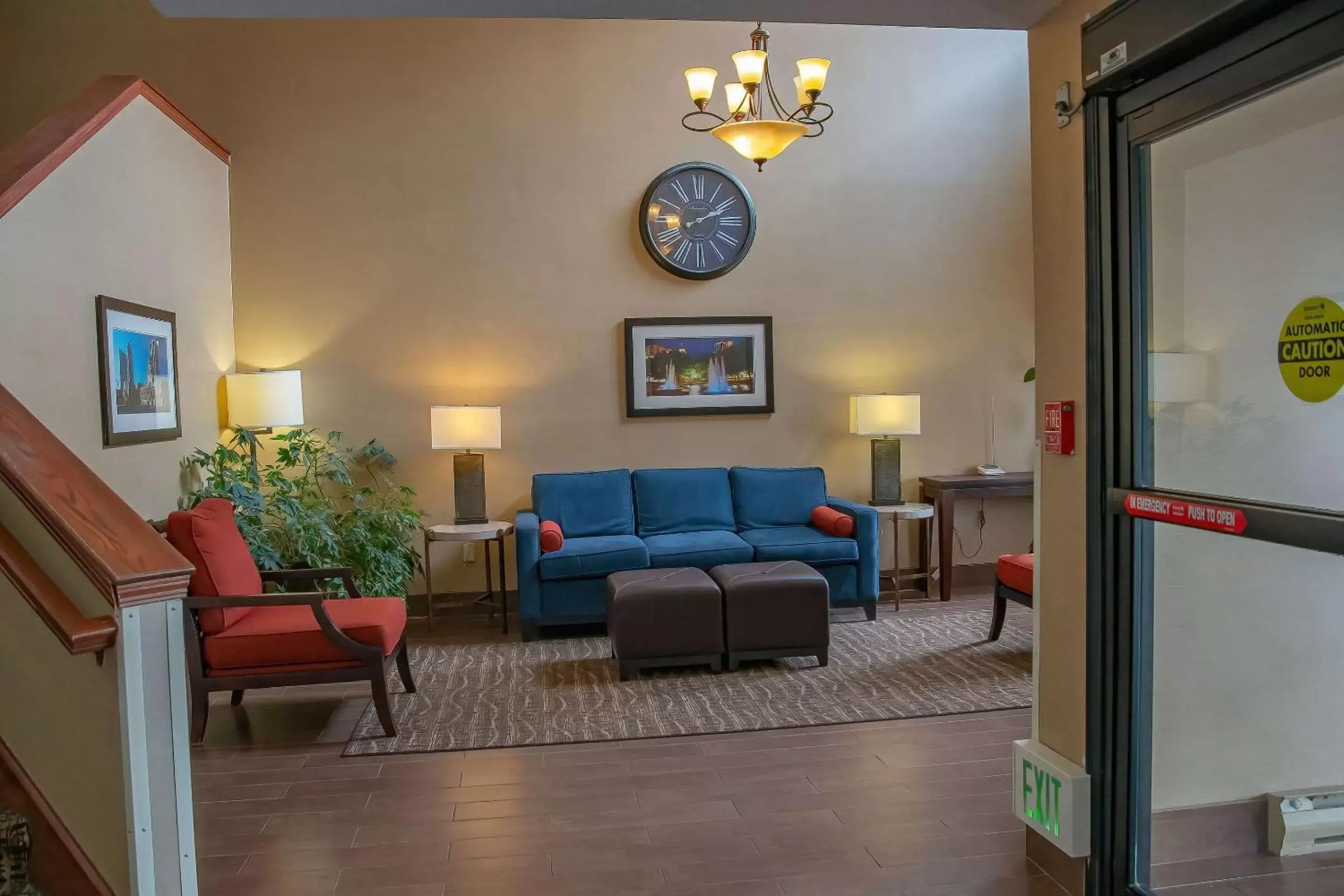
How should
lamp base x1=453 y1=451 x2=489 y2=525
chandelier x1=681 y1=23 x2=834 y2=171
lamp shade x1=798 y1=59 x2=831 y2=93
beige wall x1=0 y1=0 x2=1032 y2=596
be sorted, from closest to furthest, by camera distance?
chandelier x1=681 y1=23 x2=834 y2=171, lamp shade x1=798 y1=59 x2=831 y2=93, lamp base x1=453 y1=451 x2=489 y2=525, beige wall x1=0 y1=0 x2=1032 y2=596

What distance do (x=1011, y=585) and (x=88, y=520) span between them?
4.21 meters

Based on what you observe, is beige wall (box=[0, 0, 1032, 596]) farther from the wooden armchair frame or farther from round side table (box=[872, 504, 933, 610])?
the wooden armchair frame

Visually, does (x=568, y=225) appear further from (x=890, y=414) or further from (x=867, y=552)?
(x=867, y=552)

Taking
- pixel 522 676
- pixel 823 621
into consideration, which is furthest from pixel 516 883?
pixel 823 621

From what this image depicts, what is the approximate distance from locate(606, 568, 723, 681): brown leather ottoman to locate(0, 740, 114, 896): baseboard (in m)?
2.64

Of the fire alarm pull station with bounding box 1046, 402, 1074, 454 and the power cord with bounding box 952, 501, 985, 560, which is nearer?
the fire alarm pull station with bounding box 1046, 402, 1074, 454

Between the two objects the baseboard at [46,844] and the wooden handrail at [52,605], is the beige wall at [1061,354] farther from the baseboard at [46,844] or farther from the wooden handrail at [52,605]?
the baseboard at [46,844]

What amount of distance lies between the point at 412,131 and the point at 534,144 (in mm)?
767

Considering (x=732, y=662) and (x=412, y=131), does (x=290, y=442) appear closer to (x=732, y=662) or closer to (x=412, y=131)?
(x=412, y=131)

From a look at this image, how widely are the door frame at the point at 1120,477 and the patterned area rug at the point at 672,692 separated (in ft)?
5.58

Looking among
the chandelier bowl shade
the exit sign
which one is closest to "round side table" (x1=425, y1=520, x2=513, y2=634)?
the chandelier bowl shade

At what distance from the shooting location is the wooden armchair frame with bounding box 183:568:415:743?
3877 mm

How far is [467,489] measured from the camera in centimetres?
609

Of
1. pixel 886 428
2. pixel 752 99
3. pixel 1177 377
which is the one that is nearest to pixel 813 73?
pixel 752 99
